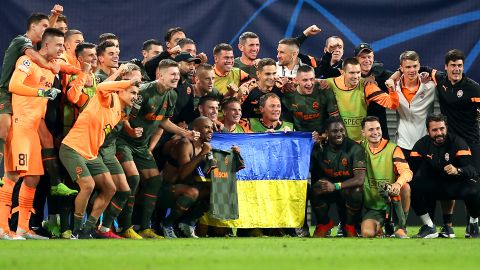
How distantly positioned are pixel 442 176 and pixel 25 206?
4.43 m

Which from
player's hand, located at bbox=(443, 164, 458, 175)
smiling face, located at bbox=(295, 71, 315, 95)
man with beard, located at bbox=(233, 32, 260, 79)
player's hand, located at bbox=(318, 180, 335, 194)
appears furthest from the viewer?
man with beard, located at bbox=(233, 32, 260, 79)

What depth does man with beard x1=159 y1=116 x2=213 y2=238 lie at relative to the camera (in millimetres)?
11102

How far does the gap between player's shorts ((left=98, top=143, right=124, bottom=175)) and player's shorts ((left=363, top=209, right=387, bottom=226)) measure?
9.06ft

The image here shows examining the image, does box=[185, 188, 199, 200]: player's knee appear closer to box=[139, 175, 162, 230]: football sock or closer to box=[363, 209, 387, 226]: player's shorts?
box=[139, 175, 162, 230]: football sock

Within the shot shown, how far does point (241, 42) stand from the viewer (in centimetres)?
1264

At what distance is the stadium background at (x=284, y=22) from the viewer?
13547mm

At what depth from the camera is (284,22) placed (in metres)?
13.8

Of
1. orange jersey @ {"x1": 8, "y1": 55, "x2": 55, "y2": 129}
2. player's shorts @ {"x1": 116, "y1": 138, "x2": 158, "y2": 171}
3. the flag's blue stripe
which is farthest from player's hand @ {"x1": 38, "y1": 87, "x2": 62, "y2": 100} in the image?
the flag's blue stripe

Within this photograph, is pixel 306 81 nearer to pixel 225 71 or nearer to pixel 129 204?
pixel 225 71

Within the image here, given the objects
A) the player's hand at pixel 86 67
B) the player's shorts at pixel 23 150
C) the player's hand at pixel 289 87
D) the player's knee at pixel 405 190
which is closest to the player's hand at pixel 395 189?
the player's knee at pixel 405 190

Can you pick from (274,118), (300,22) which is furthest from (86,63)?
(300,22)

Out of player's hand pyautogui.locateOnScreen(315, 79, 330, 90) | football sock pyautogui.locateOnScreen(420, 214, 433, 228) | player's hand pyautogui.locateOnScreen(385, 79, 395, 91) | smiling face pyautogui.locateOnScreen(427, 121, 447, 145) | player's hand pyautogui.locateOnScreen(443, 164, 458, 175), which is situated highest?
player's hand pyautogui.locateOnScreen(315, 79, 330, 90)

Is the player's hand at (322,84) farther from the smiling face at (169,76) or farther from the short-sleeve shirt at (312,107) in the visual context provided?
the smiling face at (169,76)

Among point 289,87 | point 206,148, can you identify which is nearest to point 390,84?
point 289,87
